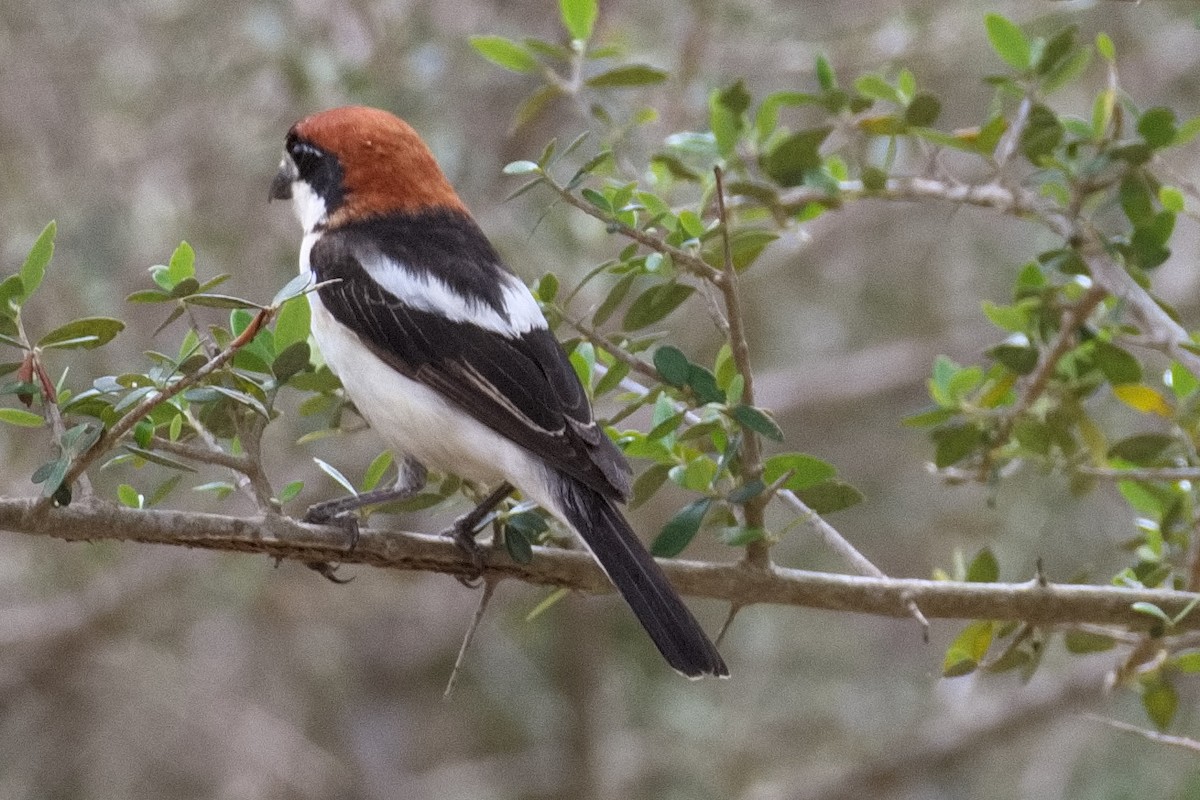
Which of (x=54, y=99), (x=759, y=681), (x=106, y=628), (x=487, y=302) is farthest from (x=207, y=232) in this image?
(x=759, y=681)

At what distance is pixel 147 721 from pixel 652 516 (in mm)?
2308

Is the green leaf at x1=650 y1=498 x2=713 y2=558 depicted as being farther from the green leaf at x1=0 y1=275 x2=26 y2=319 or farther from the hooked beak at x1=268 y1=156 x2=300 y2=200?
the hooked beak at x1=268 y1=156 x2=300 y2=200

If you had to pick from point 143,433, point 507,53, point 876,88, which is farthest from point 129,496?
point 876,88

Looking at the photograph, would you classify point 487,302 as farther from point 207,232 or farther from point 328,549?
point 207,232

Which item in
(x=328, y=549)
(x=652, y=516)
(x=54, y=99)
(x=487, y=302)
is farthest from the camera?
(x=652, y=516)

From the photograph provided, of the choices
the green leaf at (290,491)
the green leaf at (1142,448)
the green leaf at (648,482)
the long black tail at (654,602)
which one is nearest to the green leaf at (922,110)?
the green leaf at (1142,448)

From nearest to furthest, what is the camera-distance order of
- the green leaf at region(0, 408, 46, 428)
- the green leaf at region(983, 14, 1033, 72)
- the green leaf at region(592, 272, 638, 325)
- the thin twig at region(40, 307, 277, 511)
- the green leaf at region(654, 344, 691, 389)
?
the thin twig at region(40, 307, 277, 511)
the green leaf at region(0, 408, 46, 428)
the green leaf at region(654, 344, 691, 389)
the green leaf at region(592, 272, 638, 325)
the green leaf at region(983, 14, 1033, 72)

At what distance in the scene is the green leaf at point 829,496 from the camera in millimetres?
2541

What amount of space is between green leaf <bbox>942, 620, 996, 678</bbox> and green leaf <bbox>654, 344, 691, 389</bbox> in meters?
0.69

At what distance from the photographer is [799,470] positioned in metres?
2.52

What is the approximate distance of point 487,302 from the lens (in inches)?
123

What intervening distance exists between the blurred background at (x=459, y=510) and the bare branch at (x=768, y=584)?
2.12 metres

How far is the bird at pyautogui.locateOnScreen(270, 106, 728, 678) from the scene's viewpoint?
263cm

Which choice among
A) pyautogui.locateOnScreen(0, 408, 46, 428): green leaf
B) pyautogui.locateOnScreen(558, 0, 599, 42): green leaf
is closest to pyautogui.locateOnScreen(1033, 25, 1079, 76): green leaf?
pyautogui.locateOnScreen(558, 0, 599, 42): green leaf
